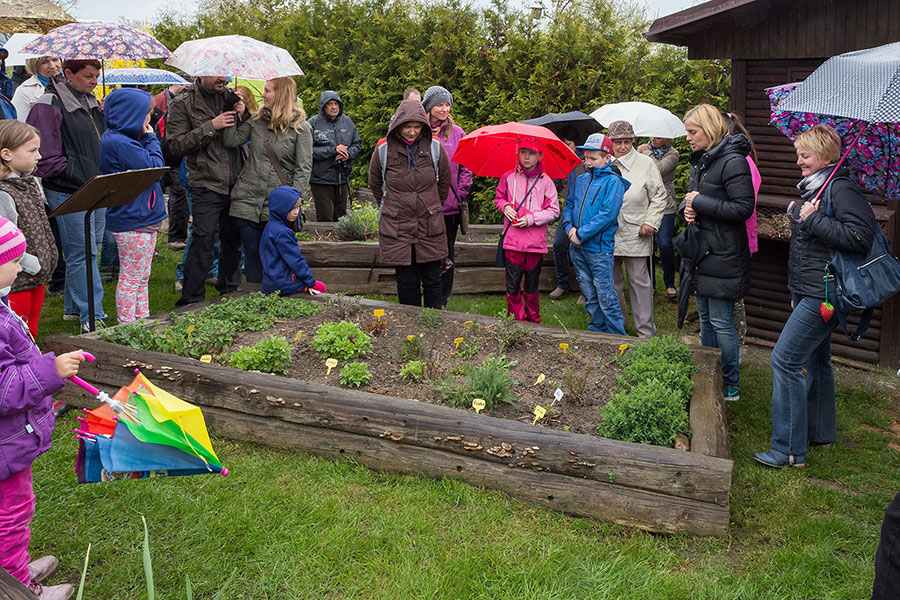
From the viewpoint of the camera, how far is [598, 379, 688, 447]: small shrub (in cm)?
429

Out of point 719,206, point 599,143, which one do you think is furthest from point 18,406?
point 599,143

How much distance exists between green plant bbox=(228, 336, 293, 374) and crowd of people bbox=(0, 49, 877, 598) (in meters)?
1.36

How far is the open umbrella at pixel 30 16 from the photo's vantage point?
7227 millimetres

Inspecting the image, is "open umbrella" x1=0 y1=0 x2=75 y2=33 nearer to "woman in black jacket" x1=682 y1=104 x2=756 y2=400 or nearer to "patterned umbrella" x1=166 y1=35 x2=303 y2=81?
"patterned umbrella" x1=166 y1=35 x2=303 y2=81

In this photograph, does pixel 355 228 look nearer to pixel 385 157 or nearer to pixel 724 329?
pixel 385 157

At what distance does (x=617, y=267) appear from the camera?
7297 millimetres

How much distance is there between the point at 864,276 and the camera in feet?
14.5

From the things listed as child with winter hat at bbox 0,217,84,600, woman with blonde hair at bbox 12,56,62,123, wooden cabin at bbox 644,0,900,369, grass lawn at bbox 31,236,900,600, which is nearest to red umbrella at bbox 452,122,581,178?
wooden cabin at bbox 644,0,900,369

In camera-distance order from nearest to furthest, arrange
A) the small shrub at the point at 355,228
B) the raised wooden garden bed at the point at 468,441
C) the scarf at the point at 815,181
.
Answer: the raised wooden garden bed at the point at 468,441, the scarf at the point at 815,181, the small shrub at the point at 355,228

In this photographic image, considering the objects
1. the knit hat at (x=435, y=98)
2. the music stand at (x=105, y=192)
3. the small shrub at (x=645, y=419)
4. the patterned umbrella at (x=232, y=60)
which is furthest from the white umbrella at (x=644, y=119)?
the music stand at (x=105, y=192)

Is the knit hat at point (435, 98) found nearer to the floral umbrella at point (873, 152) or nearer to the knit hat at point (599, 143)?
the knit hat at point (599, 143)

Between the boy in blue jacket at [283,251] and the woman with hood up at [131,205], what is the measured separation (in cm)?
93

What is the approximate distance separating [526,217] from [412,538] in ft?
12.2

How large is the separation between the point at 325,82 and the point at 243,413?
951 centimetres
